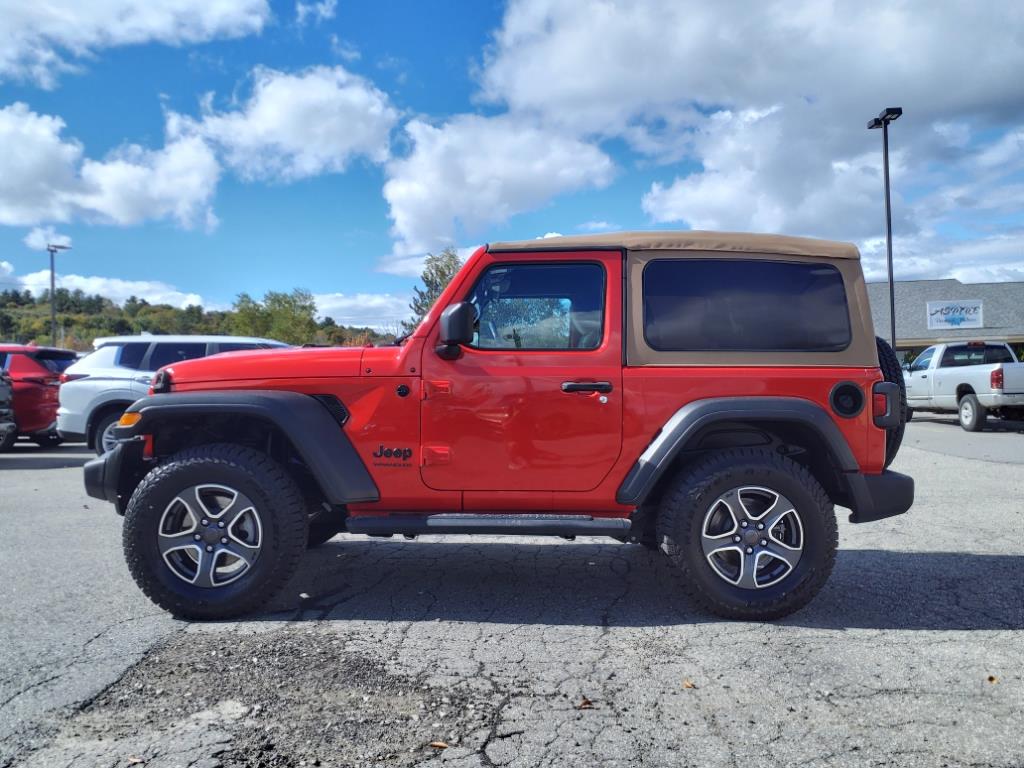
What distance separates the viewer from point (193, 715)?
→ 290cm

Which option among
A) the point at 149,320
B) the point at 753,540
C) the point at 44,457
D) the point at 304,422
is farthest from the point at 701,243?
the point at 149,320

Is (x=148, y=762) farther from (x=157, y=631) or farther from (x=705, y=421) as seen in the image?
(x=705, y=421)

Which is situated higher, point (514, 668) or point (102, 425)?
point (102, 425)

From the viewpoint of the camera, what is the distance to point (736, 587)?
13.0 feet

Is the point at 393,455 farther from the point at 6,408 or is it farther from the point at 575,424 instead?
the point at 6,408

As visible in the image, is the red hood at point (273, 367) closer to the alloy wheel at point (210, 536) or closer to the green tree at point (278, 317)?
the alloy wheel at point (210, 536)

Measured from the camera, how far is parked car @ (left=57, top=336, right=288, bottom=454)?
10406 millimetres

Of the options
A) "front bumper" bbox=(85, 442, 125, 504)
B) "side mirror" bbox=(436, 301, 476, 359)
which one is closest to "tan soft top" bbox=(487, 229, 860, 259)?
"side mirror" bbox=(436, 301, 476, 359)

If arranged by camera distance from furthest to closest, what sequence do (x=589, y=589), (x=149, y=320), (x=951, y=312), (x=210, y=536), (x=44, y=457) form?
1. (x=149, y=320)
2. (x=951, y=312)
3. (x=44, y=457)
4. (x=589, y=589)
5. (x=210, y=536)

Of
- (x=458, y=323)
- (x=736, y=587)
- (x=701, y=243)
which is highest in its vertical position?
(x=701, y=243)

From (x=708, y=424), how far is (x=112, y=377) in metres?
9.15

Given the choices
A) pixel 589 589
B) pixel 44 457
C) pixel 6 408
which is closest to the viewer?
pixel 589 589

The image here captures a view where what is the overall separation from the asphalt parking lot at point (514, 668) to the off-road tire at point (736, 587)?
0.12 m

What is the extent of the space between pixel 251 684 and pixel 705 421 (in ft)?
7.94
